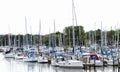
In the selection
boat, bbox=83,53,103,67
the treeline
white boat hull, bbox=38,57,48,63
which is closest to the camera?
boat, bbox=83,53,103,67

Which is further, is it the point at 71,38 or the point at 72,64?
the point at 71,38

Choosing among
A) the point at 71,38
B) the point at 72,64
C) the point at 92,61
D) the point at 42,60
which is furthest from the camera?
the point at 71,38

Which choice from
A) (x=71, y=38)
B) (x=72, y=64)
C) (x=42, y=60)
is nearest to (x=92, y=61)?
(x=72, y=64)

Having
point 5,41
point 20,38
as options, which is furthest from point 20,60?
point 5,41

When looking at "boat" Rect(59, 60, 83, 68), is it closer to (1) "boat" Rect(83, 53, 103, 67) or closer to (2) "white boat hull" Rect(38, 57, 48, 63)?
(1) "boat" Rect(83, 53, 103, 67)

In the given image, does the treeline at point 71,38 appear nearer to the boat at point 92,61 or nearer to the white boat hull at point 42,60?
the white boat hull at point 42,60

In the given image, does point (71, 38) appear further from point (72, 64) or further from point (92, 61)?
point (72, 64)

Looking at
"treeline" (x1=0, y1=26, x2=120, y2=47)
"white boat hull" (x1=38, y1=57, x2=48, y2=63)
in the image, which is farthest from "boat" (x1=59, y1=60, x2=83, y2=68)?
"treeline" (x1=0, y1=26, x2=120, y2=47)

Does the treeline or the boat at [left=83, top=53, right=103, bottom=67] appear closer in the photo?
the boat at [left=83, top=53, right=103, bottom=67]

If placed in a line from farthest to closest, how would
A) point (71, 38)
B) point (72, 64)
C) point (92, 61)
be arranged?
point (71, 38)
point (92, 61)
point (72, 64)

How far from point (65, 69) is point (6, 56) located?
142 ft

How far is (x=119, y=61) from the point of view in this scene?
54000 millimetres

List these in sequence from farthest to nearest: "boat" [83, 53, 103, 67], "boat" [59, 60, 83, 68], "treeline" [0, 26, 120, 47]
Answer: "treeline" [0, 26, 120, 47] < "boat" [83, 53, 103, 67] < "boat" [59, 60, 83, 68]

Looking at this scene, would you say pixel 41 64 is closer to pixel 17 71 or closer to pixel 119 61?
pixel 17 71
